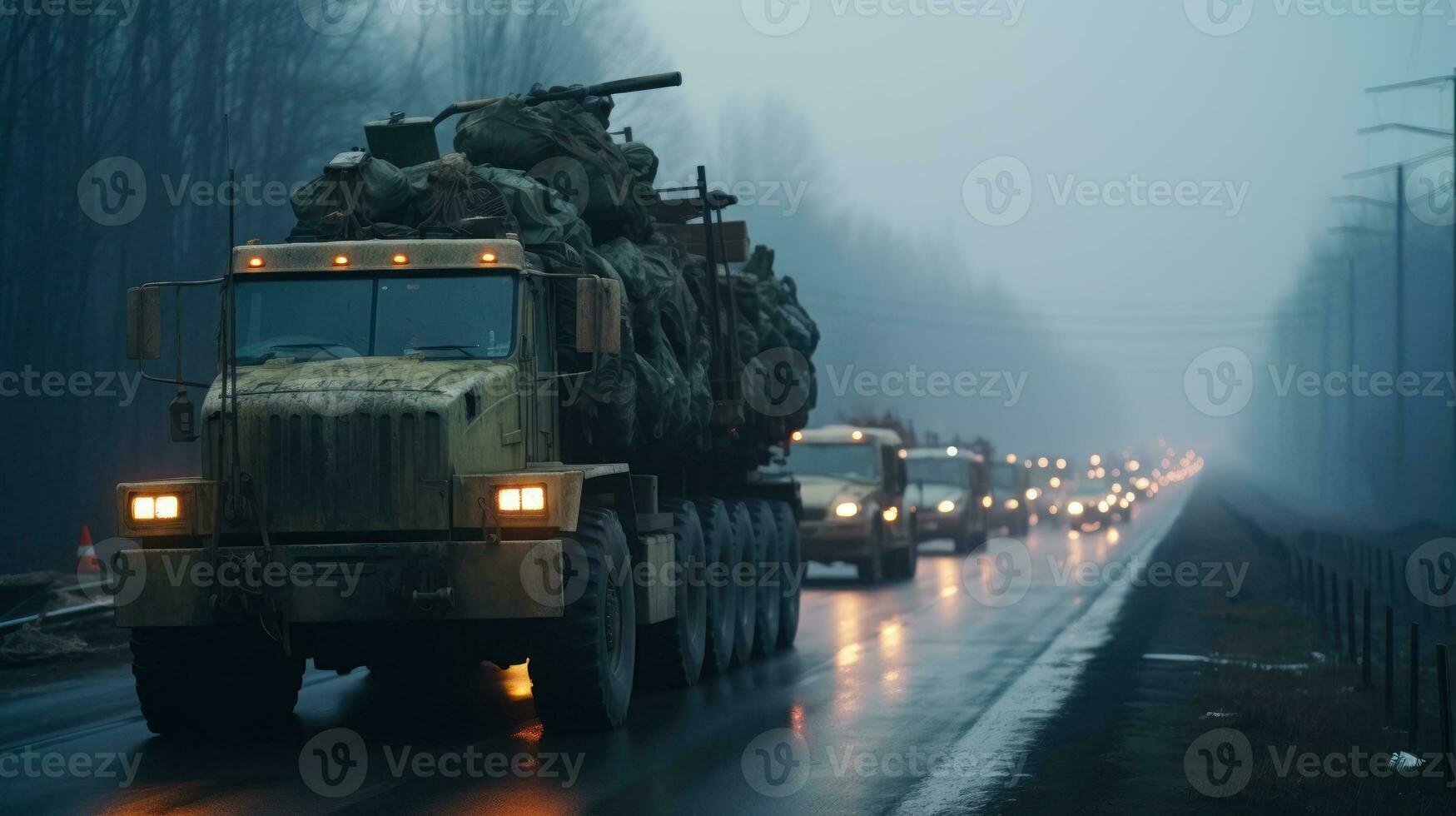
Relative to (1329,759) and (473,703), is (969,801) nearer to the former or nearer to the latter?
(1329,759)

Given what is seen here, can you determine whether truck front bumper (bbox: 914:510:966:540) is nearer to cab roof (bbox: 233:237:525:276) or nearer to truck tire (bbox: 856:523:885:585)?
truck tire (bbox: 856:523:885:585)

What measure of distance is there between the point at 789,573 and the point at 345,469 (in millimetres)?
9470

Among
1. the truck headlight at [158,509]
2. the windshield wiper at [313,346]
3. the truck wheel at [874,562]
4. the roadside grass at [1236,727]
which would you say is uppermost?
the windshield wiper at [313,346]

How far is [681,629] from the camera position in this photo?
1434 cm

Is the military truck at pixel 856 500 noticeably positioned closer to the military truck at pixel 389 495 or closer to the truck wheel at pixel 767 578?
the truck wheel at pixel 767 578

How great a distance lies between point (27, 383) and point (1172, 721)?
2094cm

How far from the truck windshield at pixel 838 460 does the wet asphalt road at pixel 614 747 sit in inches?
477

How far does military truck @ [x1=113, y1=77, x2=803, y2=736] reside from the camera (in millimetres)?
10523

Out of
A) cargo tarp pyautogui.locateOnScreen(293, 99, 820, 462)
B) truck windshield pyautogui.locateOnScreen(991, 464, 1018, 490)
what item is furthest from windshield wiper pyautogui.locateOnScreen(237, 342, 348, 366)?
truck windshield pyautogui.locateOnScreen(991, 464, 1018, 490)

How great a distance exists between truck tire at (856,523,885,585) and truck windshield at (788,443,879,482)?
3.39ft

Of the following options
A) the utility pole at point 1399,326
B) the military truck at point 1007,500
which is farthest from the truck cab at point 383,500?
the utility pole at point 1399,326

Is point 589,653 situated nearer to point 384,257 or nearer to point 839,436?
point 384,257

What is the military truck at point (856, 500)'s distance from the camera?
1150 inches

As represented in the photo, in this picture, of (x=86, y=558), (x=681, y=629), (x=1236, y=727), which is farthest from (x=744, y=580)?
(x=86, y=558)
